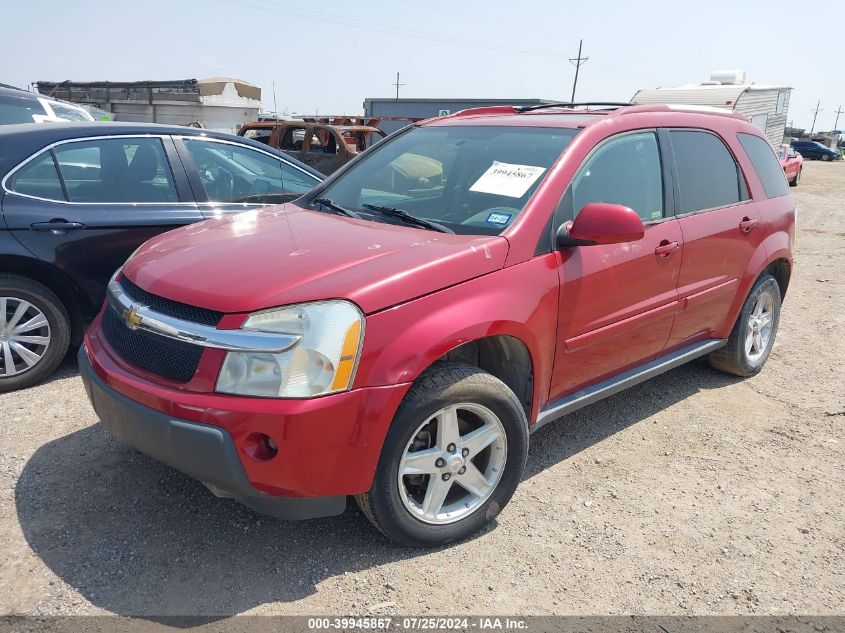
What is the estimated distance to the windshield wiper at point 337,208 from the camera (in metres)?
3.39

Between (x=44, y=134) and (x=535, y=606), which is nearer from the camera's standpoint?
(x=535, y=606)

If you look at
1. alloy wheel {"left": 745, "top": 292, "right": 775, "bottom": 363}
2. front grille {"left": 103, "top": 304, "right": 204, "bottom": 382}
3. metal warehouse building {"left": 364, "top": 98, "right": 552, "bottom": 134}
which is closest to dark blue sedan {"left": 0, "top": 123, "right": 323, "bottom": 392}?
front grille {"left": 103, "top": 304, "right": 204, "bottom": 382}

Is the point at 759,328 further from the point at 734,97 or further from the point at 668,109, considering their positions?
the point at 734,97

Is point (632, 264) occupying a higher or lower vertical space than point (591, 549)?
higher

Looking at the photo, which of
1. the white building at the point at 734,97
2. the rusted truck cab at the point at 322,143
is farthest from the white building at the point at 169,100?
the white building at the point at 734,97

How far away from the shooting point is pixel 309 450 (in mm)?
2330

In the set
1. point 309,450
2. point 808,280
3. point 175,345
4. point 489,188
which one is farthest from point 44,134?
point 808,280

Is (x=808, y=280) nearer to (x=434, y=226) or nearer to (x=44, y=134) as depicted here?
(x=434, y=226)

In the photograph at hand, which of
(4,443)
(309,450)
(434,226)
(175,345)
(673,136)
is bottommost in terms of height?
(4,443)

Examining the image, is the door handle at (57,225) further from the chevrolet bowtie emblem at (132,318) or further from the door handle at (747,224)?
the door handle at (747,224)

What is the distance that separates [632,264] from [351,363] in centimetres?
170

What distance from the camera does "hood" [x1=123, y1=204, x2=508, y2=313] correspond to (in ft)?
7.98

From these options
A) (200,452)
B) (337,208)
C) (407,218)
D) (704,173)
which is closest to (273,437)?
(200,452)

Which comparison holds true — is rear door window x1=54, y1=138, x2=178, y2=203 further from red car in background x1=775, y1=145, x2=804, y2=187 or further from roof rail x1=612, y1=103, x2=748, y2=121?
red car in background x1=775, y1=145, x2=804, y2=187
